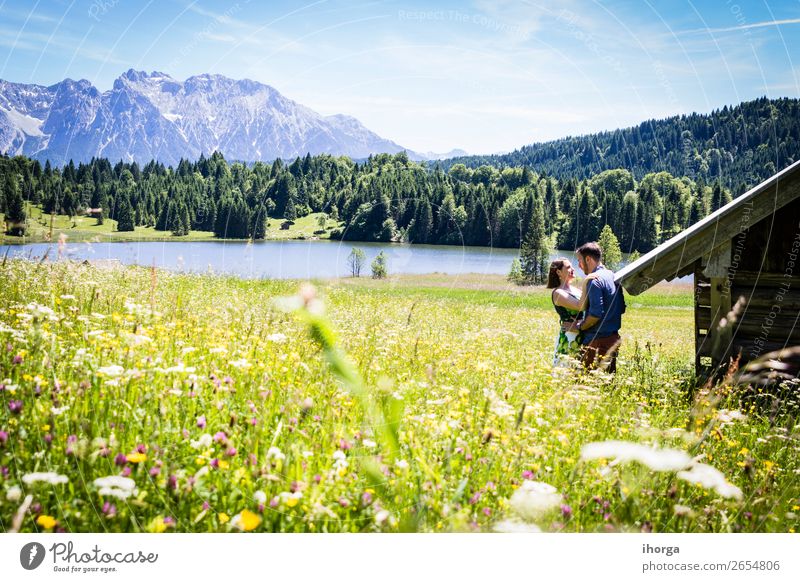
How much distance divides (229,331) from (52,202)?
4.63ft

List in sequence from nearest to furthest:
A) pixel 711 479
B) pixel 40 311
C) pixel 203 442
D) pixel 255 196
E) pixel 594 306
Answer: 1. pixel 203 442
2. pixel 711 479
3. pixel 40 311
4. pixel 255 196
5. pixel 594 306

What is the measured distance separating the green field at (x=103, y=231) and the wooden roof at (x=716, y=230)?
3.78m

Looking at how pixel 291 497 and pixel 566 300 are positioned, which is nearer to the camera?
pixel 291 497

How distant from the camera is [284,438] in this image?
3191 mm

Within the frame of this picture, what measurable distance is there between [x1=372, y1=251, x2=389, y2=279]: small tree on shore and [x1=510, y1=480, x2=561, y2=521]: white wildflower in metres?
1.74

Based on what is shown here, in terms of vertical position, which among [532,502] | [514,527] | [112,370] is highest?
[112,370]

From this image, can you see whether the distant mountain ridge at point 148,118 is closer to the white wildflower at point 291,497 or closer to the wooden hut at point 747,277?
the white wildflower at point 291,497

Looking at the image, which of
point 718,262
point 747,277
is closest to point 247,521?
point 718,262

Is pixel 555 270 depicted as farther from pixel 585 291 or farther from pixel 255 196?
pixel 255 196

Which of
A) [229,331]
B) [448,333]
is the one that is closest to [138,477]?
[229,331]

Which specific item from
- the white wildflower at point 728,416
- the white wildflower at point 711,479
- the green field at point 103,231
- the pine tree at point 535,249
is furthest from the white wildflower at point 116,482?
the pine tree at point 535,249

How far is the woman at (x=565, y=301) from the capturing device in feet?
21.0

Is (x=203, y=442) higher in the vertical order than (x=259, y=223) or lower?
lower

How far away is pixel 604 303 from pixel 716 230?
4.23 feet
